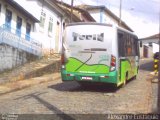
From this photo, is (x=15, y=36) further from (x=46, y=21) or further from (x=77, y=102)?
(x=77, y=102)

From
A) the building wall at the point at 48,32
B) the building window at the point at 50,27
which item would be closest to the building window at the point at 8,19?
the building wall at the point at 48,32

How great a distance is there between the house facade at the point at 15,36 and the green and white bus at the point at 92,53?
20.9 feet

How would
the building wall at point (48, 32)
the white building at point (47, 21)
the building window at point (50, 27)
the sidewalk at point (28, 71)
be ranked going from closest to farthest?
the sidewalk at point (28, 71)
the white building at point (47, 21)
the building wall at point (48, 32)
the building window at point (50, 27)

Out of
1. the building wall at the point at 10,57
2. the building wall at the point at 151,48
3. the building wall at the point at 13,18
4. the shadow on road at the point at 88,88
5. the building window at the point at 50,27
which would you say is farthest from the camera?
the building wall at the point at 151,48

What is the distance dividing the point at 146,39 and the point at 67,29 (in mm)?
67510

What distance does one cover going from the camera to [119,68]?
1528 centimetres

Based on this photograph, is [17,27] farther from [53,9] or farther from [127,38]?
[127,38]

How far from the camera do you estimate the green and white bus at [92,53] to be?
14.6m

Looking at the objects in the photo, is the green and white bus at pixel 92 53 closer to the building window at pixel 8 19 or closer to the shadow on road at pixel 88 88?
the shadow on road at pixel 88 88

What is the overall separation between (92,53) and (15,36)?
10364mm

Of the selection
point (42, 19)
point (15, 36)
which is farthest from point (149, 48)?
point (15, 36)

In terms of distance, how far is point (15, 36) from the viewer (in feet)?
78.3

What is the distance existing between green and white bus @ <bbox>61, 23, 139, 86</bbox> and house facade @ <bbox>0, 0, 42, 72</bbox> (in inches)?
251

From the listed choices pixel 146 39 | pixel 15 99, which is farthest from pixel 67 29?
pixel 146 39
